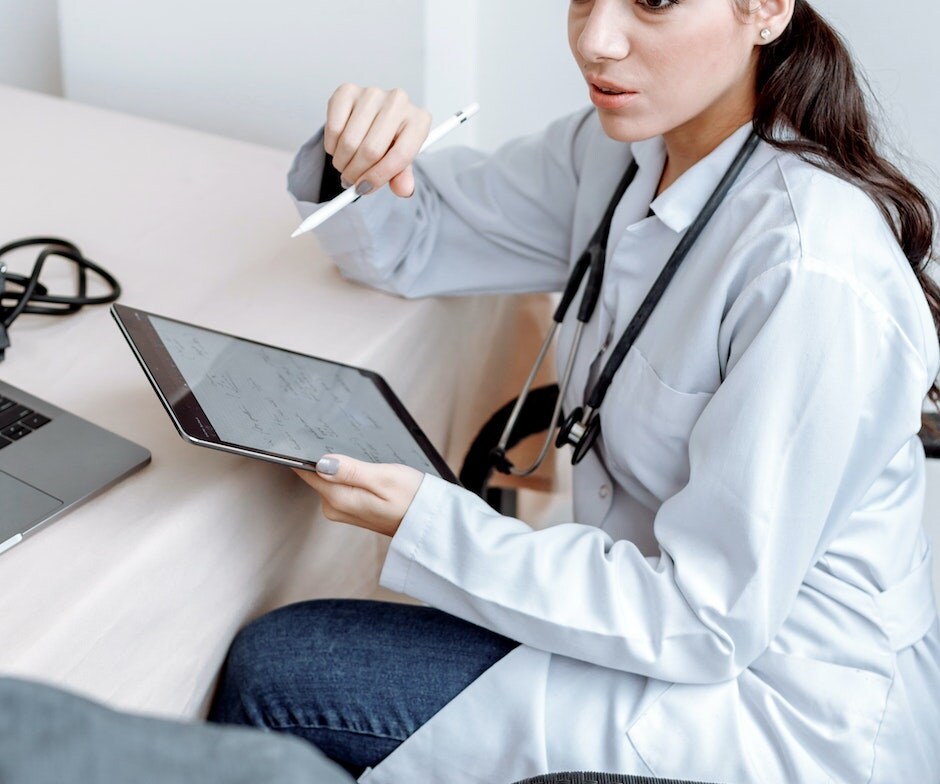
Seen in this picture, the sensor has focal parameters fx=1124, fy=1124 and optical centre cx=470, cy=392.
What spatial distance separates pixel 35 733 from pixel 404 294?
0.78 meters

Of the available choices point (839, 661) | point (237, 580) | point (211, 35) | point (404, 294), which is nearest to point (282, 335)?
point (404, 294)

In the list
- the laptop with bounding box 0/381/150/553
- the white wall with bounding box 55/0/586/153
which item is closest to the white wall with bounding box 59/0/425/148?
the white wall with bounding box 55/0/586/153

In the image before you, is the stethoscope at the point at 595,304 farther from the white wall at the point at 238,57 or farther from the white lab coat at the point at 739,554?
the white wall at the point at 238,57

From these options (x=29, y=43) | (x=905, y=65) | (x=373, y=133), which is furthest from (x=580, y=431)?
(x=29, y=43)

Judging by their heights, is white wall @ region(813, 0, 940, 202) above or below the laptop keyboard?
below

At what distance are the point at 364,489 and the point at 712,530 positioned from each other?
0.25 metres

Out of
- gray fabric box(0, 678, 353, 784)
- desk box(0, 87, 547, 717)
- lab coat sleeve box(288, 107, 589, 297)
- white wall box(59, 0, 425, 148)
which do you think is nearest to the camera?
gray fabric box(0, 678, 353, 784)

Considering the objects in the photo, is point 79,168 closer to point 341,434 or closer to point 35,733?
point 341,434

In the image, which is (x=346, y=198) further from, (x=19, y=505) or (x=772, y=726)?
(x=772, y=726)

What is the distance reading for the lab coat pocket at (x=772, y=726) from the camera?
0.79 meters

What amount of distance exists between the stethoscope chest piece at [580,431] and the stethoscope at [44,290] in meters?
0.43

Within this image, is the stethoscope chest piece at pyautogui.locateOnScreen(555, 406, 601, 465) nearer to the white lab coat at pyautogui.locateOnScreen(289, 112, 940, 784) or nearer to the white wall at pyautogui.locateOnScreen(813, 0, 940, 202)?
the white lab coat at pyautogui.locateOnScreen(289, 112, 940, 784)

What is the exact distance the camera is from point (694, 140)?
94 cm

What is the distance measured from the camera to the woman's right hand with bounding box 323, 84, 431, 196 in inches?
37.4
